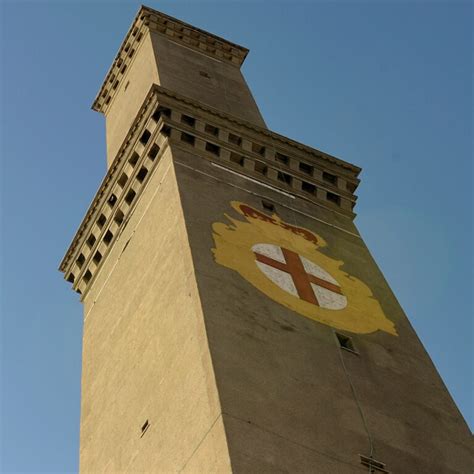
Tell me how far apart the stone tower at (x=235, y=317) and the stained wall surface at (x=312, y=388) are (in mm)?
31

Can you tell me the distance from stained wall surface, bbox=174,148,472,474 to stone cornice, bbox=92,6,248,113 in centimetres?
1082

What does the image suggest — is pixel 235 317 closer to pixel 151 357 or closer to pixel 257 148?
pixel 151 357

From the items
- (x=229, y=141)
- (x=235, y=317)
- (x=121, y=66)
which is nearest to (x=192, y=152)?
(x=229, y=141)

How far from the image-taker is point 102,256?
87.0 feet

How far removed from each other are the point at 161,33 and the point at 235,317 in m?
15.2

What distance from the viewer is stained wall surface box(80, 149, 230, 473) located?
1817cm

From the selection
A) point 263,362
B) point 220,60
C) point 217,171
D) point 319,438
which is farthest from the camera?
point 220,60

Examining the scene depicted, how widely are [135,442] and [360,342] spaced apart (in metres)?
4.23

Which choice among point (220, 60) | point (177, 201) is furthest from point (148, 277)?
point (220, 60)

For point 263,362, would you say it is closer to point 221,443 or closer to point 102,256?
point 221,443

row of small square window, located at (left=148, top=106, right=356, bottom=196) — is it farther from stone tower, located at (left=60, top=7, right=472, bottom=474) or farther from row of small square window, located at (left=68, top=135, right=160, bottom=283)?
row of small square window, located at (left=68, top=135, right=160, bottom=283)

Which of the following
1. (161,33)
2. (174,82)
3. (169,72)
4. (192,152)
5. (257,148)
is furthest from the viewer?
(161,33)

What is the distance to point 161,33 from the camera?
33562 millimetres

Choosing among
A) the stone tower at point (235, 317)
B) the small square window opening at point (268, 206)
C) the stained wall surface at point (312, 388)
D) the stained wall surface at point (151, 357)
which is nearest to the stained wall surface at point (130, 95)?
the stone tower at point (235, 317)
